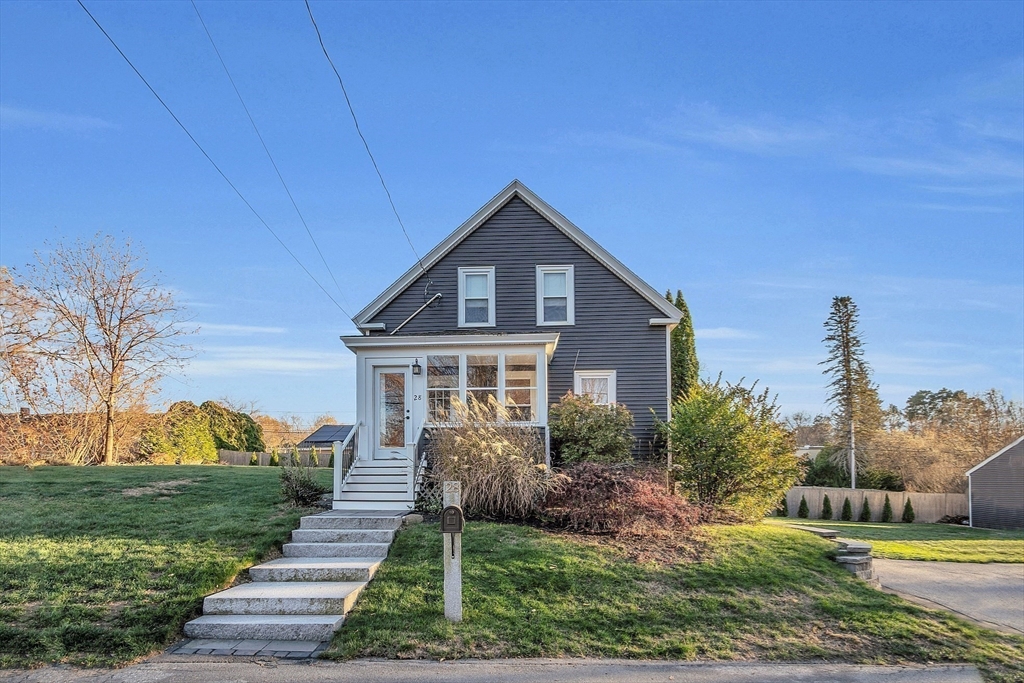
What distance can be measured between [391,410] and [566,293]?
5.45 m

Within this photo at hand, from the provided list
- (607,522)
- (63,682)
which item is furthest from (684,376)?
(63,682)

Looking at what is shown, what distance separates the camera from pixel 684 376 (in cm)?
2786

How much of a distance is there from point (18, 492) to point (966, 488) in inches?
1388

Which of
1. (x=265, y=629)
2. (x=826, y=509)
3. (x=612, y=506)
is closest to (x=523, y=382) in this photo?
(x=612, y=506)

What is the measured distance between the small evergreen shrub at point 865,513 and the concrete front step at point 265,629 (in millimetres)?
28871

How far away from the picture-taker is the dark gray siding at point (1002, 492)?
27.3m

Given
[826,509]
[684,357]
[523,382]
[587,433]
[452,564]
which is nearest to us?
[452,564]

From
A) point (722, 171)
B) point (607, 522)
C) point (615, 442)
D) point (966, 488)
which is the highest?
point (722, 171)

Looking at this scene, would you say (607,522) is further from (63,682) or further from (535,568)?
(63,682)

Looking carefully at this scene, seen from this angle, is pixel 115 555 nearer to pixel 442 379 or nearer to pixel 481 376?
pixel 442 379

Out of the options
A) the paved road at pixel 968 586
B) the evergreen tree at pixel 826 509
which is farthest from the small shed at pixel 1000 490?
the paved road at pixel 968 586

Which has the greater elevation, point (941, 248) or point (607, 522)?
point (941, 248)

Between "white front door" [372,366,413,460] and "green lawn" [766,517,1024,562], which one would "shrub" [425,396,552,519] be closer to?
"white front door" [372,366,413,460]

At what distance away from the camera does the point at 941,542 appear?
20.1 meters
